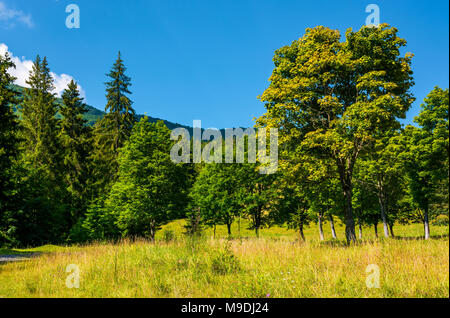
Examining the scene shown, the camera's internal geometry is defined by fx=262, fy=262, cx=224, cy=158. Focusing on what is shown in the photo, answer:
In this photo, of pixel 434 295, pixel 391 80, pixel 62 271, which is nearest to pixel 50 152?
pixel 62 271

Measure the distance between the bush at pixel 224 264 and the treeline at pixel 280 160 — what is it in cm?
200

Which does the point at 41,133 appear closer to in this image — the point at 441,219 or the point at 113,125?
the point at 113,125

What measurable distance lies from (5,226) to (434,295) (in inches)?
1422

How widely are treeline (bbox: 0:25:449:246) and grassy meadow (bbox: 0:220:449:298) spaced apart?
3.80ft

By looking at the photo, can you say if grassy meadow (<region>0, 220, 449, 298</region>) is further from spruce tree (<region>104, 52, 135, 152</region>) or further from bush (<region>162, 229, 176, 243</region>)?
spruce tree (<region>104, 52, 135, 152</region>)

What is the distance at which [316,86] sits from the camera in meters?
15.5

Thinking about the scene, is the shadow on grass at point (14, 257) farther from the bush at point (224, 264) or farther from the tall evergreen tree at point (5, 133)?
the bush at point (224, 264)

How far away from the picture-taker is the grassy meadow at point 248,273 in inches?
207

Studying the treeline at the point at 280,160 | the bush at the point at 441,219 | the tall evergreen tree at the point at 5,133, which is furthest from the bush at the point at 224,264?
the tall evergreen tree at the point at 5,133

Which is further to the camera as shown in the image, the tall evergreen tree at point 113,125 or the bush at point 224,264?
the tall evergreen tree at point 113,125

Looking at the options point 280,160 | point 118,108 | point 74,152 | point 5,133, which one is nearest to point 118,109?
point 118,108

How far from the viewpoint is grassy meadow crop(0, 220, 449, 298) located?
17.2ft

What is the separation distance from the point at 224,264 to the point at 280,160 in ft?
30.5

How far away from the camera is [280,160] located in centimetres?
1592
